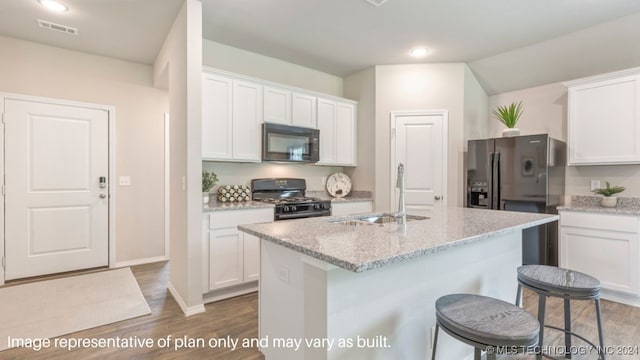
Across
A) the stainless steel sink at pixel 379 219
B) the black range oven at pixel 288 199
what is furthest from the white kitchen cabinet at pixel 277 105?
the stainless steel sink at pixel 379 219

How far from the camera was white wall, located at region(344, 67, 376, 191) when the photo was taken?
13.6ft

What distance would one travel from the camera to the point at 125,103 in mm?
3939

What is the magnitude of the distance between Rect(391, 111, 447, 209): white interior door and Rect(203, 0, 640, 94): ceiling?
0.77m

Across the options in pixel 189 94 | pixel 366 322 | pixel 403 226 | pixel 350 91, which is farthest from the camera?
pixel 350 91

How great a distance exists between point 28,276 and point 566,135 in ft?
21.4

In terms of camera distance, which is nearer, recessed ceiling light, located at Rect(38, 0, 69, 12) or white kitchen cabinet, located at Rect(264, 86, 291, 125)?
recessed ceiling light, located at Rect(38, 0, 69, 12)

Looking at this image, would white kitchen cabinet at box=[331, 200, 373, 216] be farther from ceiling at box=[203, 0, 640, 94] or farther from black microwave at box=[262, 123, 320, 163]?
ceiling at box=[203, 0, 640, 94]

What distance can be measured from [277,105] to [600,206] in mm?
3775

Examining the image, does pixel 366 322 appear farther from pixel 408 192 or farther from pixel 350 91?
pixel 350 91

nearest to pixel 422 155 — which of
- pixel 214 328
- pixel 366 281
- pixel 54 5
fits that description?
pixel 366 281

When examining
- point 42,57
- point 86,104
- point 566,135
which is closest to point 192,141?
point 86,104

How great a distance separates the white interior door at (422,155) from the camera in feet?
12.9

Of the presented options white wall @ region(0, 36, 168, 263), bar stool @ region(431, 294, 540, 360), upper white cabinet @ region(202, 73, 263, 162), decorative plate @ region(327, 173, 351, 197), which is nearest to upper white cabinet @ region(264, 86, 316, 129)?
upper white cabinet @ region(202, 73, 263, 162)

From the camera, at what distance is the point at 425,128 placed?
4.00 m
